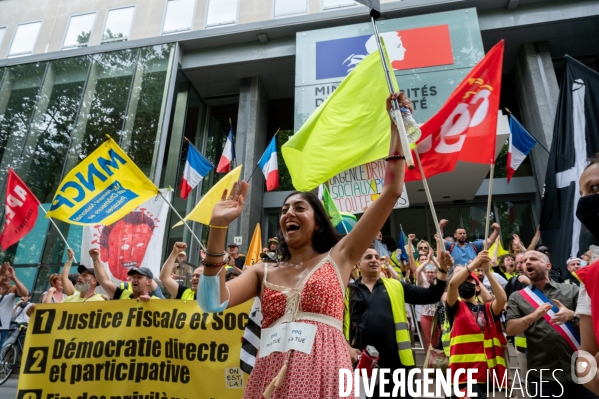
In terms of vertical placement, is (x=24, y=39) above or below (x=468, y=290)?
above

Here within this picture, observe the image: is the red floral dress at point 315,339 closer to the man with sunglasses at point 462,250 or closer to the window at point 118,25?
the man with sunglasses at point 462,250

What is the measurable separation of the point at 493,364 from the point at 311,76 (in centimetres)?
965

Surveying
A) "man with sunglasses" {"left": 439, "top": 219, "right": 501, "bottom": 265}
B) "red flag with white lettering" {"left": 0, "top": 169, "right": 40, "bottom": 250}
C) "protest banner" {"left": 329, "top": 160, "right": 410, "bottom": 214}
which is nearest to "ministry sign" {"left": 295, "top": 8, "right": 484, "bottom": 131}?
"man with sunglasses" {"left": 439, "top": 219, "right": 501, "bottom": 265}

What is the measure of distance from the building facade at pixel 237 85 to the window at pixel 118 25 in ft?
0.16

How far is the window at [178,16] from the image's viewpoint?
15.2 m

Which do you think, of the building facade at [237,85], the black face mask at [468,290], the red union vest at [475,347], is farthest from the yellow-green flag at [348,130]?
the building facade at [237,85]

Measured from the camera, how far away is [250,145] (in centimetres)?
1350

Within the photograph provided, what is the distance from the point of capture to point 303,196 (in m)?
2.23

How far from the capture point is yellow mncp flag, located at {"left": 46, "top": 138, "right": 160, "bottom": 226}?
6121 millimetres

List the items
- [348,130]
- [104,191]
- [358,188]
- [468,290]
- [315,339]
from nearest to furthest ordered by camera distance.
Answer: [315,339], [348,130], [468,290], [104,191], [358,188]

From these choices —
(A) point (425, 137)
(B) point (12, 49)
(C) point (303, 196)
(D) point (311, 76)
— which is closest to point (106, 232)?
(D) point (311, 76)

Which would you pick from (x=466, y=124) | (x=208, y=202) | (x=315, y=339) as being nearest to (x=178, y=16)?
(x=208, y=202)

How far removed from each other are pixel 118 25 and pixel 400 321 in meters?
16.5

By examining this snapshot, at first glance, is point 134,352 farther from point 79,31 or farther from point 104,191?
point 79,31
